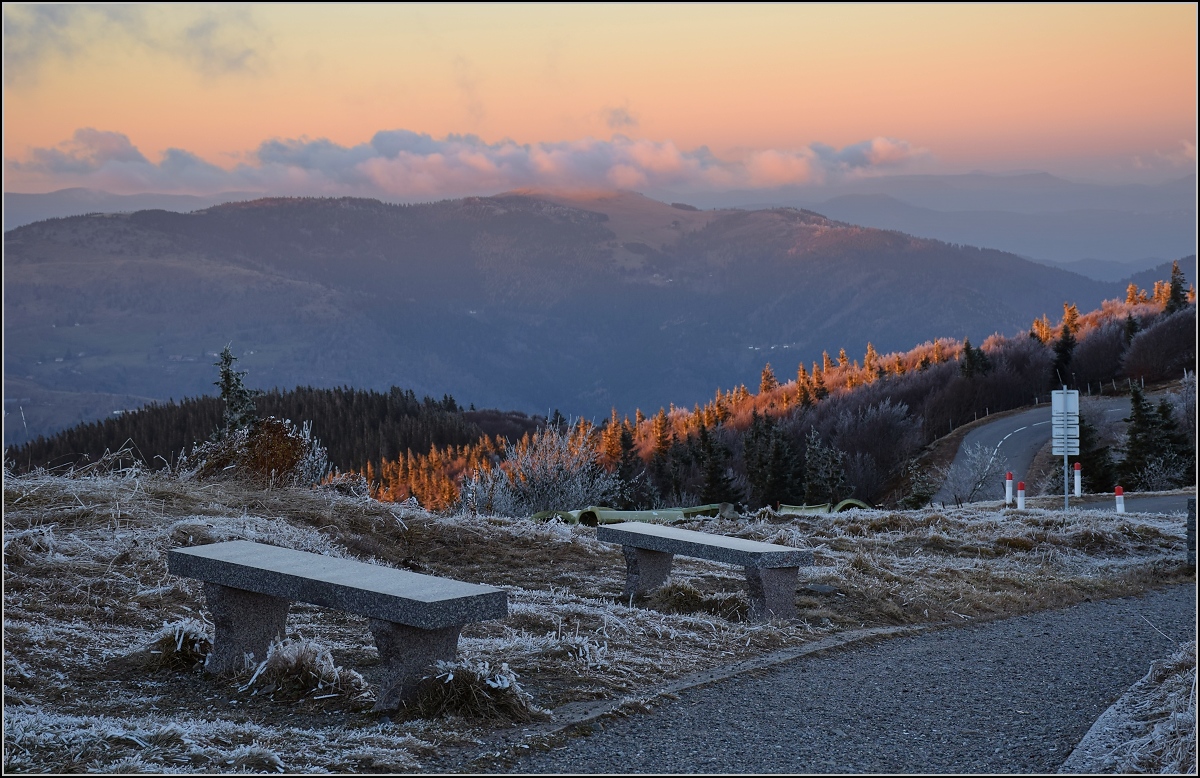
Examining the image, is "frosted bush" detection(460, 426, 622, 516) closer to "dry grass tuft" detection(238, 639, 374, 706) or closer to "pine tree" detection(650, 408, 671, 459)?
"dry grass tuft" detection(238, 639, 374, 706)

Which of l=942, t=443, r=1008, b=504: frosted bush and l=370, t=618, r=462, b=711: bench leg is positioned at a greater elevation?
l=370, t=618, r=462, b=711: bench leg

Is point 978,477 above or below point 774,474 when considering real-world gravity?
above

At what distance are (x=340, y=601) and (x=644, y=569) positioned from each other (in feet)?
11.9

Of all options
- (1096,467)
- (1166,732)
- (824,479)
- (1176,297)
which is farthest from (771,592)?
(1176,297)

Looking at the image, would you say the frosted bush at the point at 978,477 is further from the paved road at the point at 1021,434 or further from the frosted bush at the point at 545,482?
the frosted bush at the point at 545,482

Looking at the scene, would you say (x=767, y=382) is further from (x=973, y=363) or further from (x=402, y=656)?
(x=402, y=656)

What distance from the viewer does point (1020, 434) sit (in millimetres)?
53281

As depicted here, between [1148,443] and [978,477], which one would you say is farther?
[978,477]

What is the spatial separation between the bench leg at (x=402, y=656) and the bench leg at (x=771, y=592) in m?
2.88

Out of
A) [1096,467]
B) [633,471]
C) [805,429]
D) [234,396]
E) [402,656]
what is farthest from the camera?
[805,429]

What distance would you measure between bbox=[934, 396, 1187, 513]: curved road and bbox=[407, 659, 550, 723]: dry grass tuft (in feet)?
120

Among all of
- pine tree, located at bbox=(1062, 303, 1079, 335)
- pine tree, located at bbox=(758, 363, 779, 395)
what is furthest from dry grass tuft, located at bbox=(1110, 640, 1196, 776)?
pine tree, located at bbox=(758, 363, 779, 395)

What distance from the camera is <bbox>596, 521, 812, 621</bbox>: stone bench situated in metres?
7.66

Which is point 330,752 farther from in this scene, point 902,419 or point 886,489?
point 902,419
